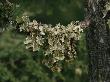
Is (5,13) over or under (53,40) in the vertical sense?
over

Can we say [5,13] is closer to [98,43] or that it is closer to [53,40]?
[53,40]

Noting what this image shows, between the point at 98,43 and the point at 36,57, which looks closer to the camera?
the point at 98,43

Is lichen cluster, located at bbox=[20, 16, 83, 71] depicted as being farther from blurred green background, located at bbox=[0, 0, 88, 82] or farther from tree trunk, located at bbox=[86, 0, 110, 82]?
blurred green background, located at bbox=[0, 0, 88, 82]

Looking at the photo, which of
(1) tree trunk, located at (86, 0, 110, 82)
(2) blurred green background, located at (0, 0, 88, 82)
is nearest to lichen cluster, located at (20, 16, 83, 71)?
(1) tree trunk, located at (86, 0, 110, 82)

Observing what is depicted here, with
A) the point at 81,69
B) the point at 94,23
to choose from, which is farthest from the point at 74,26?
the point at 81,69

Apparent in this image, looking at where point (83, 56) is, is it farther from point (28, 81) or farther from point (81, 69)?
point (28, 81)

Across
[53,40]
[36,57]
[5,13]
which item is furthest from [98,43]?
[36,57]
